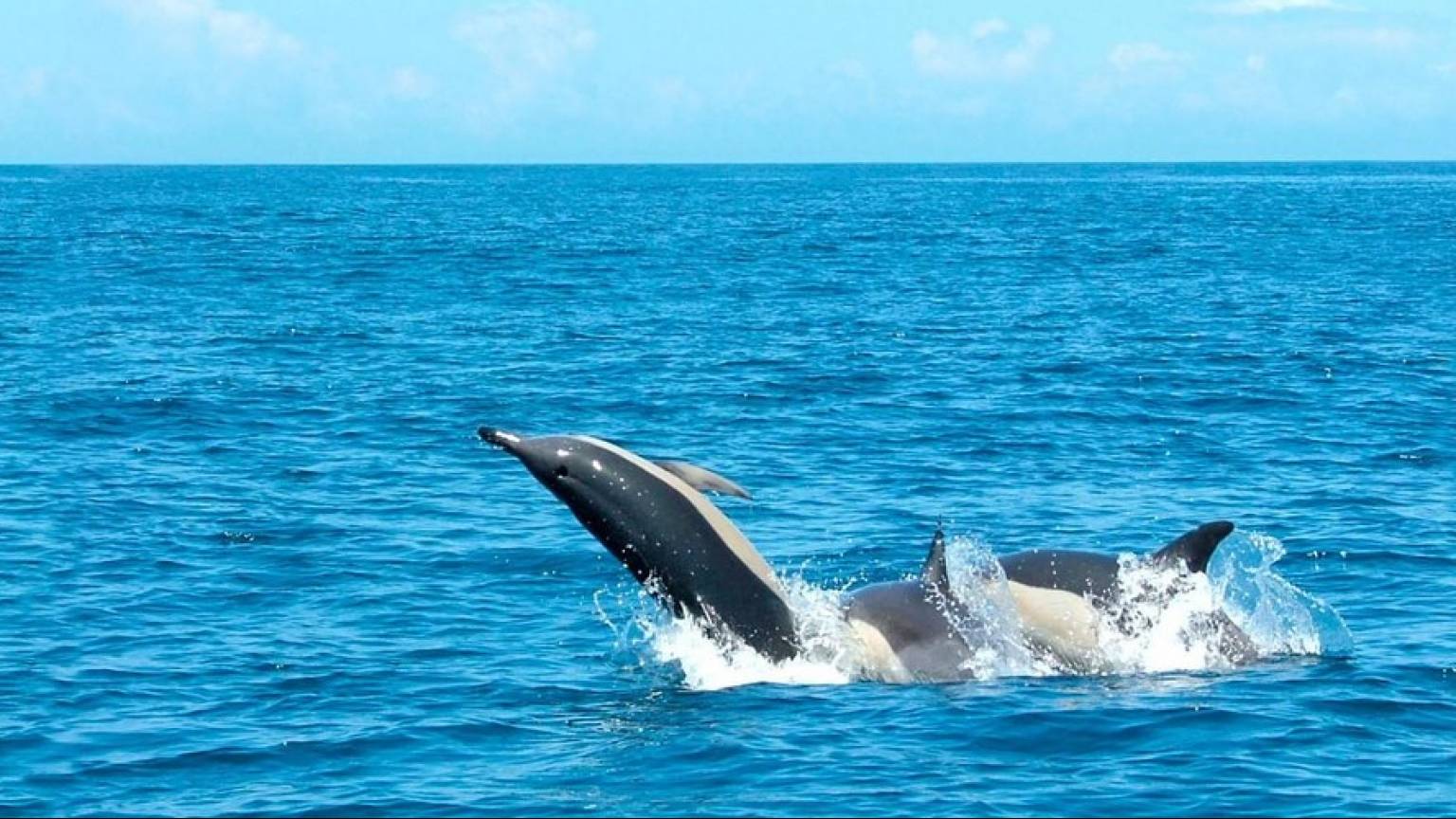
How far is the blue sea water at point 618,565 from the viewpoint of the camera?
1358 centimetres

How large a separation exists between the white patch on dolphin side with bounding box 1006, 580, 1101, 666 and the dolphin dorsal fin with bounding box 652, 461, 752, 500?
2.85 metres

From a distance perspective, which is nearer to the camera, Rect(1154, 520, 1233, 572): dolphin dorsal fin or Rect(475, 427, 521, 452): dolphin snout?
Rect(475, 427, 521, 452): dolphin snout

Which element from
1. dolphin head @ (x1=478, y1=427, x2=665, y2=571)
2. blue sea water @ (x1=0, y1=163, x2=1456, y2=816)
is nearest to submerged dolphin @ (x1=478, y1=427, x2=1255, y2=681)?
dolphin head @ (x1=478, y1=427, x2=665, y2=571)

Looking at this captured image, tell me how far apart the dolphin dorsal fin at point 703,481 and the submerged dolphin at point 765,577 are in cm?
1

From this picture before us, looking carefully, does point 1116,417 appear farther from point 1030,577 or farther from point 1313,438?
point 1030,577

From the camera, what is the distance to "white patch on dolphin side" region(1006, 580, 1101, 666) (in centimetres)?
1605

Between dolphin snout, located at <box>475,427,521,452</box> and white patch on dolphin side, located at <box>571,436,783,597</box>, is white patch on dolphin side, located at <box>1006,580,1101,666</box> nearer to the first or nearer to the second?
white patch on dolphin side, located at <box>571,436,783,597</box>

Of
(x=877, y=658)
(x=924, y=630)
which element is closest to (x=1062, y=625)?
(x=924, y=630)

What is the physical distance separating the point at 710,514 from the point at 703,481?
0.78 metres

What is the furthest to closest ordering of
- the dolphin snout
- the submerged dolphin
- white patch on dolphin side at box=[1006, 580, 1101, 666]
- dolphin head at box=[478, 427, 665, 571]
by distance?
white patch on dolphin side at box=[1006, 580, 1101, 666]
the submerged dolphin
dolphin head at box=[478, 427, 665, 571]
the dolphin snout

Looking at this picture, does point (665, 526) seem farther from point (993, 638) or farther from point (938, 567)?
point (993, 638)

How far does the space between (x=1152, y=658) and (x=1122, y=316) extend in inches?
1351

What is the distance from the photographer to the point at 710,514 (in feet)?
49.9

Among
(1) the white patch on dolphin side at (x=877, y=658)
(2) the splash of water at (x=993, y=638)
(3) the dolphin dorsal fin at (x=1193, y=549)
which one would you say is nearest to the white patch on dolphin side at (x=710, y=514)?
(2) the splash of water at (x=993, y=638)
